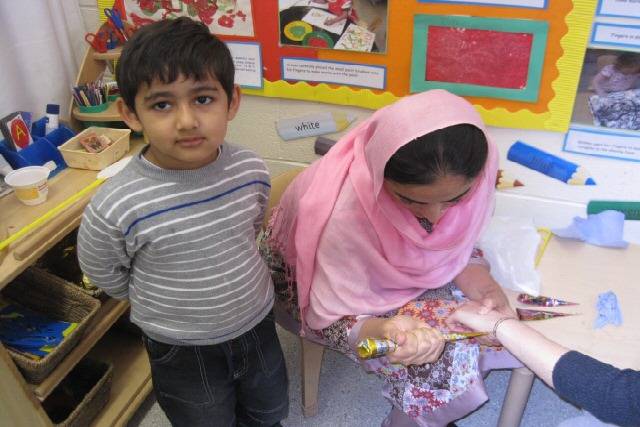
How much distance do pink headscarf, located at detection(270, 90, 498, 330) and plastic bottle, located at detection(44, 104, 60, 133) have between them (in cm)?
66

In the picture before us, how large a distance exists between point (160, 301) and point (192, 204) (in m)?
0.20

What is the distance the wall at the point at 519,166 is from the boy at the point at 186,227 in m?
0.51

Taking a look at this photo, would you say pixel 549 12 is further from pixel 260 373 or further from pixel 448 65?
pixel 260 373

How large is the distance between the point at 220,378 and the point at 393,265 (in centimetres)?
43

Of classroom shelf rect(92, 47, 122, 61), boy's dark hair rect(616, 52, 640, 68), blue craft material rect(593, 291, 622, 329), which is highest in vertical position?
boy's dark hair rect(616, 52, 640, 68)

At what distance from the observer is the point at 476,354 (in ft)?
3.49

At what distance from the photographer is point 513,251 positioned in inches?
47.7

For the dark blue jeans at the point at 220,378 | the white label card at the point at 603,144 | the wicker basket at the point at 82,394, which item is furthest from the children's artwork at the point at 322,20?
the wicker basket at the point at 82,394

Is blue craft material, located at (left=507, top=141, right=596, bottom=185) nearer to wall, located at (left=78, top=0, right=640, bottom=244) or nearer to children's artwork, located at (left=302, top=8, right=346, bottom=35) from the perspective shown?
wall, located at (left=78, top=0, right=640, bottom=244)

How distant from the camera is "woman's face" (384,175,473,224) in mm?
889

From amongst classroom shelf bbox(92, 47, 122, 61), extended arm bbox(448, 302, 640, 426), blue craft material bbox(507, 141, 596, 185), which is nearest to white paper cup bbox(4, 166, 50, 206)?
classroom shelf bbox(92, 47, 122, 61)

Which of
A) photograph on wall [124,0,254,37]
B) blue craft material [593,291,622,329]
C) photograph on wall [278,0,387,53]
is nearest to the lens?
blue craft material [593,291,622,329]

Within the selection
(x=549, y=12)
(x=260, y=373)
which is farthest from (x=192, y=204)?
(x=549, y=12)

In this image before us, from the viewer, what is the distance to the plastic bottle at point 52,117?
1.34m
